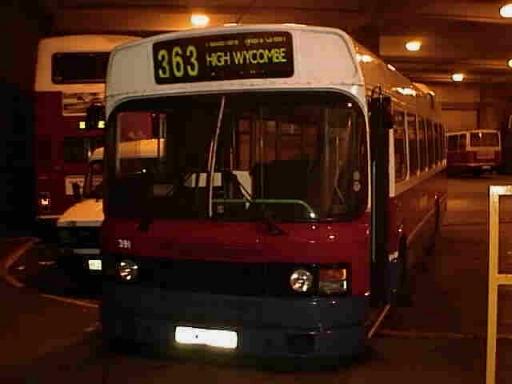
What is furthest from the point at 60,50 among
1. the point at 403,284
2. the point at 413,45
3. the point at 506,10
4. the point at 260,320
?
the point at 413,45

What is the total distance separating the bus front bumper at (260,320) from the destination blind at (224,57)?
1769 mm

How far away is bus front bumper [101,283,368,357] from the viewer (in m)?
6.96

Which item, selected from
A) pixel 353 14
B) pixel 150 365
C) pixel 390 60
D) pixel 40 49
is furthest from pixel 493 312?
pixel 390 60

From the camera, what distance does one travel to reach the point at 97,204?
1245 centimetres

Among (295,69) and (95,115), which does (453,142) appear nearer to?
(95,115)

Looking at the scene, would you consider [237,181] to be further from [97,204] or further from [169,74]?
[97,204]

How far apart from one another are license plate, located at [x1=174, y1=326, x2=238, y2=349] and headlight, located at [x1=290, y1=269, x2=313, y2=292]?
2.05 feet

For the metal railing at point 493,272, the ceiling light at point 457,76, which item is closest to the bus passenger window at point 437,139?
the metal railing at point 493,272

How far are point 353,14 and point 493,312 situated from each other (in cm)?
1901

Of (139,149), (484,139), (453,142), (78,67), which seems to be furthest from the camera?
(453,142)

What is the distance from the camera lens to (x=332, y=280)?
699 cm

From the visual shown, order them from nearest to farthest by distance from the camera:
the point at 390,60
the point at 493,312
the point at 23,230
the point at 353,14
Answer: the point at 493,312, the point at 23,230, the point at 353,14, the point at 390,60

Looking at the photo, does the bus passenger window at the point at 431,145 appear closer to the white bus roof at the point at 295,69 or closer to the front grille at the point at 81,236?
the front grille at the point at 81,236

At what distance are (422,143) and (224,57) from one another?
225 inches
